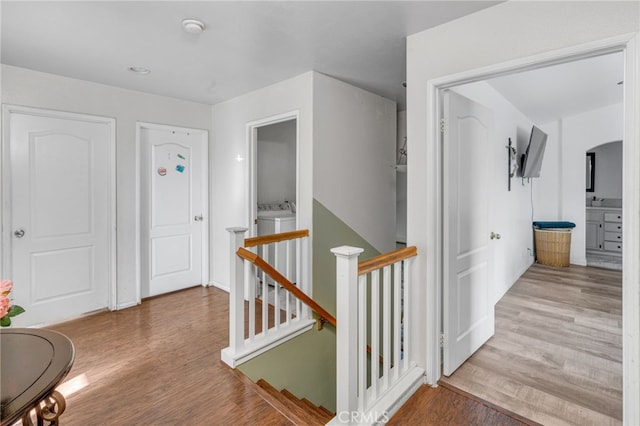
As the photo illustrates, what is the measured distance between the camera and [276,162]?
16.0ft

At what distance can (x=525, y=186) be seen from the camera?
502 cm

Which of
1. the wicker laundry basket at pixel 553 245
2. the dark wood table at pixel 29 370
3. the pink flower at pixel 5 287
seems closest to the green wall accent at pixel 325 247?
the dark wood table at pixel 29 370

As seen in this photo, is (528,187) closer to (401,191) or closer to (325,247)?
(401,191)

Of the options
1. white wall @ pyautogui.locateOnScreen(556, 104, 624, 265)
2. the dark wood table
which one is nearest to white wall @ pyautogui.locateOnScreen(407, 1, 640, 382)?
the dark wood table

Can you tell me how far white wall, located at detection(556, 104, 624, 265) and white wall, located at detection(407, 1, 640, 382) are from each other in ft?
15.7

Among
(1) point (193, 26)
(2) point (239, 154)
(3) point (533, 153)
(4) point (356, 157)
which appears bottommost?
(4) point (356, 157)

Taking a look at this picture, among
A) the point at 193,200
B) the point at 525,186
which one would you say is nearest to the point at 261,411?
the point at 193,200

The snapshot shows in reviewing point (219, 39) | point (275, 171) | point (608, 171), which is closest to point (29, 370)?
point (219, 39)

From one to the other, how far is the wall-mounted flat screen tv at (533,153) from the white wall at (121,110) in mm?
4450

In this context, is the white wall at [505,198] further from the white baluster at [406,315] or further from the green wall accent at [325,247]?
the green wall accent at [325,247]

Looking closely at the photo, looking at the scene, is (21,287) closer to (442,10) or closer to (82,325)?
(82,325)

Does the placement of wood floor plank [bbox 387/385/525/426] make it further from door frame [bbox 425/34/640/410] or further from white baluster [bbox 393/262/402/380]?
door frame [bbox 425/34/640/410]

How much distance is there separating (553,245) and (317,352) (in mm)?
4555

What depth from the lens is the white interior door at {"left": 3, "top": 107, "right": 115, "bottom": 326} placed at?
2885mm
